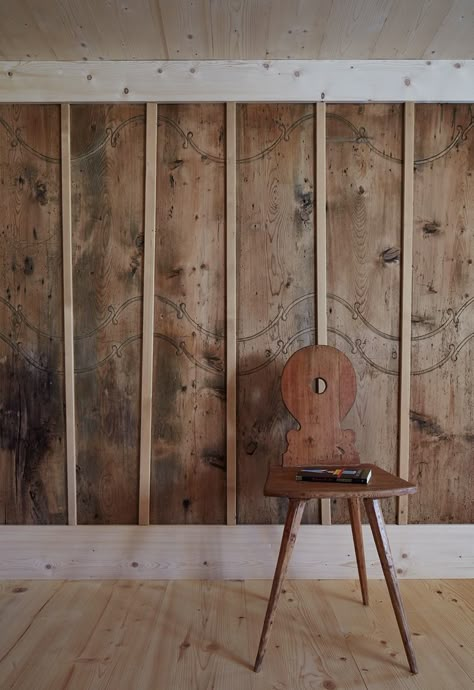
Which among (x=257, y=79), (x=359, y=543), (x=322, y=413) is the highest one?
(x=257, y=79)

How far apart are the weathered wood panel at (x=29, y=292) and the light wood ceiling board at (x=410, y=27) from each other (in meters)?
1.43

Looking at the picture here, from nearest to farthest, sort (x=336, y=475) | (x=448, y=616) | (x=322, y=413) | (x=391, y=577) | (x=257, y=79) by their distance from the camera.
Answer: (x=391, y=577), (x=336, y=475), (x=448, y=616), (x=322, y=413), (x=257, y=79)

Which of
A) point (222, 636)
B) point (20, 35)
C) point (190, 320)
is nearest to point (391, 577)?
point (222, 636)

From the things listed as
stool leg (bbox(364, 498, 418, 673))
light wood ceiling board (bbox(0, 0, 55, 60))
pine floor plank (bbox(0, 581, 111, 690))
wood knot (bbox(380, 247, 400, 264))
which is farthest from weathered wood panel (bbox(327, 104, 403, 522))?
light wood ceiling board (bbox(0, 0, 55, 60))

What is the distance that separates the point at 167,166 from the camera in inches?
95.3

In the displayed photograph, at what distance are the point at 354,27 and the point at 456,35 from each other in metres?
0.42

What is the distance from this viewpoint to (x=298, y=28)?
2.14 m

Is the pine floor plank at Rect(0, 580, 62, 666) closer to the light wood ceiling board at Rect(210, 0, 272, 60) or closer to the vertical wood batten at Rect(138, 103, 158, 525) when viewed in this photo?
the vertical wood batten at Rect(138, 103, 158, 525)

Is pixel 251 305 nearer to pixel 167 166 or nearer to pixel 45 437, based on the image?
pixel 167 166

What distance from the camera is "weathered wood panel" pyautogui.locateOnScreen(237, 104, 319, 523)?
242cm

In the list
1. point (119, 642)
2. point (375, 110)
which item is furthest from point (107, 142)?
point (119, 642)

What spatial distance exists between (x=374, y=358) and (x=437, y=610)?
1023 millimetres

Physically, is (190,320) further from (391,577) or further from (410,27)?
(410,27)

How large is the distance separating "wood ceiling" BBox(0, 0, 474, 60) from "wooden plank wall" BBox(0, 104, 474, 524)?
0.22m
